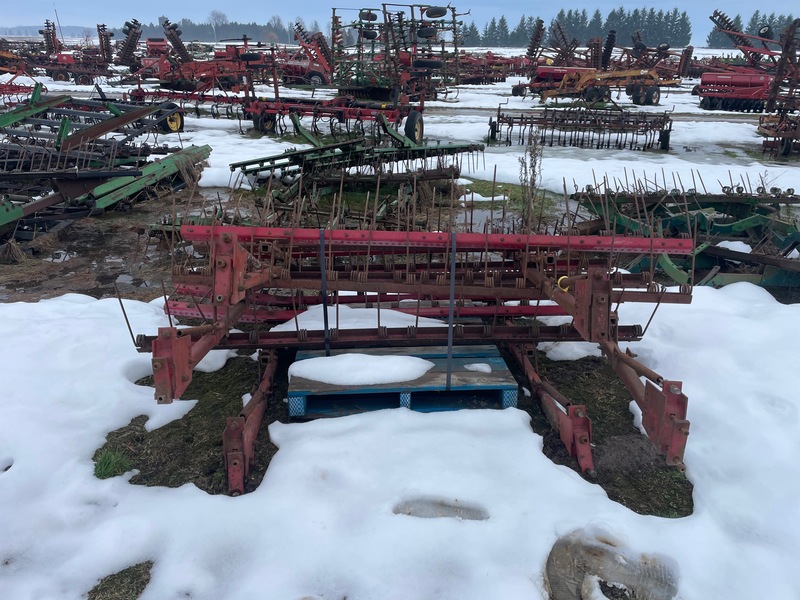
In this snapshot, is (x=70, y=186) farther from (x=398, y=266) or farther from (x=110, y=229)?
(x=398, y=266)

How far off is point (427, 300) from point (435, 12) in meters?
12.1

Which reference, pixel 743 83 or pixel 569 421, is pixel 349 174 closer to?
pixel 569 421

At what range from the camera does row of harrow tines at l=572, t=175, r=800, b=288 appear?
6461mm

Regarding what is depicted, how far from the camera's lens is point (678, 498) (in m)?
3.54

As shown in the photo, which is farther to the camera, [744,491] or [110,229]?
[110,229]

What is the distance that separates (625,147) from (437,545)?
1590cm

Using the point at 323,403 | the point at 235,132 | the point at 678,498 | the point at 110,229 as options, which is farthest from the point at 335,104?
the point at 678,498

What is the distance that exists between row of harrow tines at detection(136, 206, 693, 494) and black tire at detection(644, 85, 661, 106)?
2443cm

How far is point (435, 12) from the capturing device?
14.8 meters

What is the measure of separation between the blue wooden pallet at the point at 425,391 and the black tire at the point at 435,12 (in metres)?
12.8

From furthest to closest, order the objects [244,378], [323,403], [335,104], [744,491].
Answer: [335,104]
[244,378]
[323,403]
[744,491]

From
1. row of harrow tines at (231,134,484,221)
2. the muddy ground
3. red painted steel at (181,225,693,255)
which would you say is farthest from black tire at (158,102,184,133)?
red painted steel at (181,225,693,255)

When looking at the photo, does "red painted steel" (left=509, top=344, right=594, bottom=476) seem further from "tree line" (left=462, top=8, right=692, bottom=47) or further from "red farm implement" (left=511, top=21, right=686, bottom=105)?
"tree line" (left=462, top=8, right=692, bottom=47)

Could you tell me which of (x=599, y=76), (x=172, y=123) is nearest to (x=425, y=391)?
(x=172, y=123)
